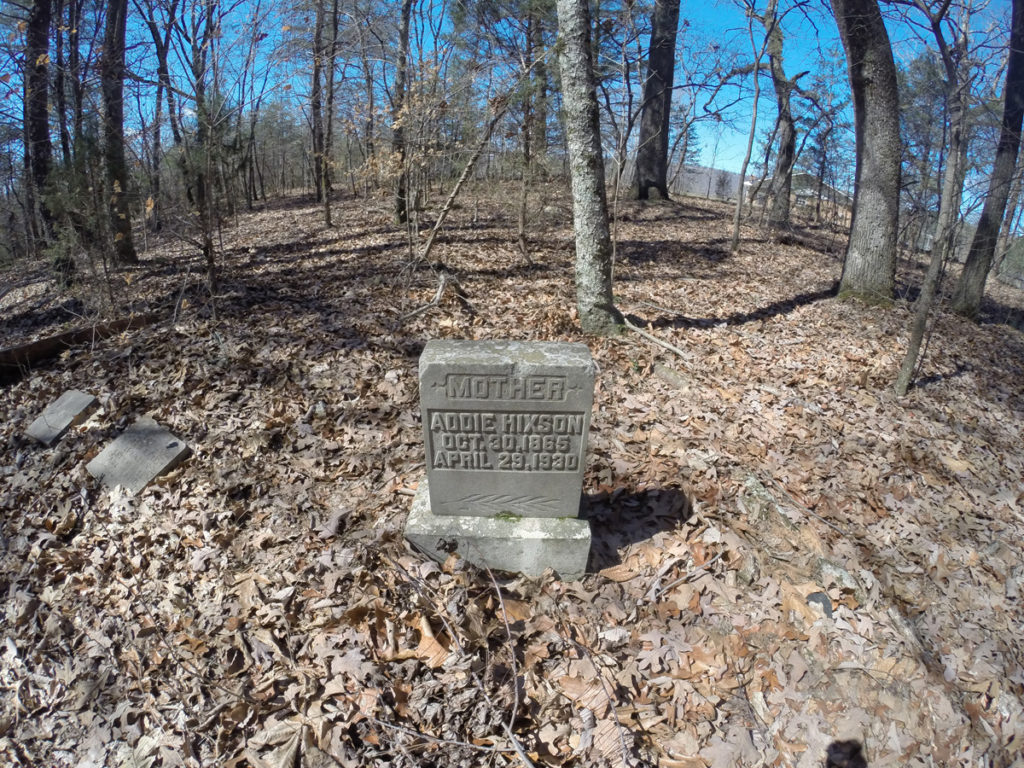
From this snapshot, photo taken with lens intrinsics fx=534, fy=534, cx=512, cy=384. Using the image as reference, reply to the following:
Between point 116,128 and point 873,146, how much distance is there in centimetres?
1107

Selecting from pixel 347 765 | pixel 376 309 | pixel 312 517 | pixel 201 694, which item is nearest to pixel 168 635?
pixel 201 694

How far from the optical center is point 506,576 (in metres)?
3.43

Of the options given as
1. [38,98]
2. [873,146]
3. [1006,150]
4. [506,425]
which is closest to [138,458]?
[506,425]

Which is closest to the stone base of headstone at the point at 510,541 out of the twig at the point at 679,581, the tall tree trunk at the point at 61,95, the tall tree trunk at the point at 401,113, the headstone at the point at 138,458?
the twig at the point at 679,581

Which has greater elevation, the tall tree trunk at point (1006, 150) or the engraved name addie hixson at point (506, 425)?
the tall tree trunk at point (1006, 150)

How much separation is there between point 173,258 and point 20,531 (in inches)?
311

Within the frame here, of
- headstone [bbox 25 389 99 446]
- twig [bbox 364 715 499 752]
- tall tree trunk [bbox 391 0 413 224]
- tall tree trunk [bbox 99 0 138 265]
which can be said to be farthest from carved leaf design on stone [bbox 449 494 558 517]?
tall tree trunk [bbox 99 0 138 265]

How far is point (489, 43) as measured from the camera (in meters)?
10.1

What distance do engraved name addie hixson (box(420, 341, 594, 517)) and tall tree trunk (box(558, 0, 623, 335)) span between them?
3162mm

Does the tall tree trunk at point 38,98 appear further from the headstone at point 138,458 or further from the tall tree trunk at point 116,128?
the headstone at point 138,458

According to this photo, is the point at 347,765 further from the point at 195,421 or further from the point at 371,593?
the point at 195,421

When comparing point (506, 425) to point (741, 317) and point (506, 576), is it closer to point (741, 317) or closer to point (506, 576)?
point (506, 576)

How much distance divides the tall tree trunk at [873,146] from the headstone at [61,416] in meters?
9.87

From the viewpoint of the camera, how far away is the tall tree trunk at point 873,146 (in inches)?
305
